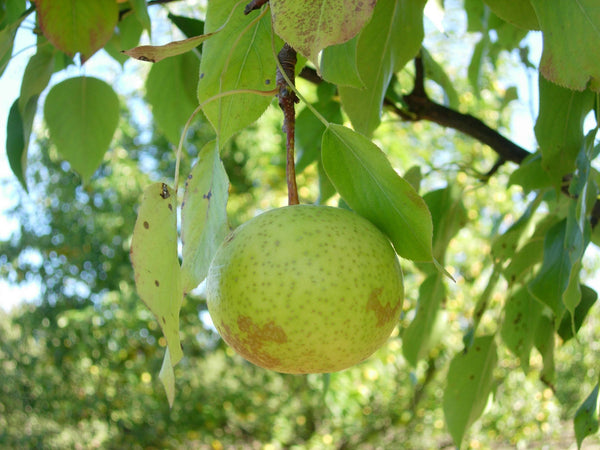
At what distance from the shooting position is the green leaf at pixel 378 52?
714 mm

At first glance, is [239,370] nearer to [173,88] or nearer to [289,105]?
[173,88]

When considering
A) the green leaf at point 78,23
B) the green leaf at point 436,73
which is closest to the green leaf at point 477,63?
the green leaf at point 436,73

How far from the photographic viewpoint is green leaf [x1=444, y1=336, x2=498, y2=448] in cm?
90

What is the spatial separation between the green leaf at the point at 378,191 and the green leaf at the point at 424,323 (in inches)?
21.1

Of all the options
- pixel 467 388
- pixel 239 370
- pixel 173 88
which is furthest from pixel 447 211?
pixel 239 370

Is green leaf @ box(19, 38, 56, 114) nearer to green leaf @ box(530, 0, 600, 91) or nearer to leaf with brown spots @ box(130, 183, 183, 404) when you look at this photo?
leaf with brown spots @ box(130, 183, 183, 404)

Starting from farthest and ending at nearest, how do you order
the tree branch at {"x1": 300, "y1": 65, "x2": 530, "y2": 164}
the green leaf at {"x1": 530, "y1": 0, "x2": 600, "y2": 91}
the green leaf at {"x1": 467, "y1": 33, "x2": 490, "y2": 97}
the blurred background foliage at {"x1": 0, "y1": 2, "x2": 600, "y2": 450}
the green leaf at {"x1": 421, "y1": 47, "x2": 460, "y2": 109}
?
the blurred background foliage at {"x1": 0, "y1": 2, "x2": 600, "y2": 450} < the green leaf at {"x1": 467, "y1": 33, "x2": 490, "y2": 97} < the green leaf at {"x1": 421, "y1": 47, "x2": 460, "y2": 109} < the tree branch at {"x1": 300, "y1": 65, "x2": 530, "y2": 164} < the green leaf at {"x1": 530, "y1": 0, "x2": 600, "y2": 91}

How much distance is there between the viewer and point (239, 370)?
193 inches

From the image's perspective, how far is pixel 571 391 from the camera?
4941 millimetres

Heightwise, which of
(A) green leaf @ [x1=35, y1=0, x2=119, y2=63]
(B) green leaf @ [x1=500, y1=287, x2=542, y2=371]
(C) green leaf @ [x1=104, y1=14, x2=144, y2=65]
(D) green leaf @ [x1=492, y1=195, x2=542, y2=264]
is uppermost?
(A) green leaf @ [x1=35, y1=0, x2=119, y2=63]

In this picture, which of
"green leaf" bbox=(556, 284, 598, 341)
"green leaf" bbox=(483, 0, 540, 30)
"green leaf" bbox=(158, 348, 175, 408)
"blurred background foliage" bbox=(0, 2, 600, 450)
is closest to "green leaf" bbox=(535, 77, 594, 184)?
→ "green leaf" bbox=(483, 0, 540, 30)

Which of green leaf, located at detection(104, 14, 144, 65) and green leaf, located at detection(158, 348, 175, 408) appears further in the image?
green leaf, located at detection(104, 14, 144, 65)

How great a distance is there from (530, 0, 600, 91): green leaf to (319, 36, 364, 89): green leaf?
0.55 ft

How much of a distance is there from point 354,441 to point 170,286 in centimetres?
456
